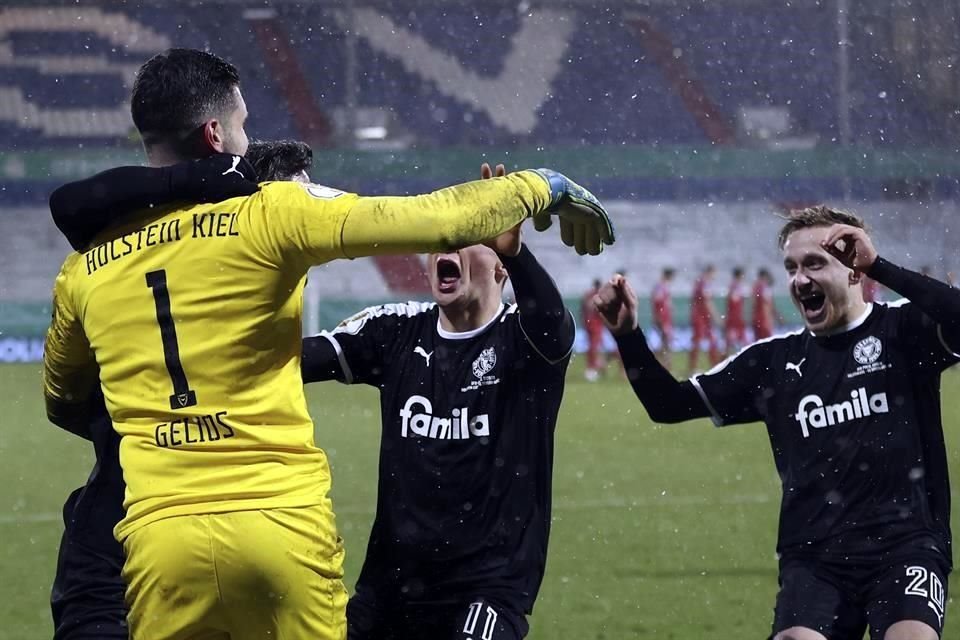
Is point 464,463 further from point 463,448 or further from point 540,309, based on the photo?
point 540,309

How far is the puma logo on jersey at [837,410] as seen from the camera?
4297mm

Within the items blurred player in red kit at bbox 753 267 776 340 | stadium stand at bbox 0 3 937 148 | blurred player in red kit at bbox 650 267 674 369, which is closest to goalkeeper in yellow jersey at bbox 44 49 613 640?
blurred player in red kit at bbox 650 267 674 369

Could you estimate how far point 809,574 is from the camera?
4.14 metres

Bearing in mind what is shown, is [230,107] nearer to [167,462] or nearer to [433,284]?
[167,462]

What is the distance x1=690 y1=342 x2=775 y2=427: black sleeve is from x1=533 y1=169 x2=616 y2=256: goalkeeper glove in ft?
4.37

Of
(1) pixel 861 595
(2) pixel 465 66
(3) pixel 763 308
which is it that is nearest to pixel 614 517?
(1) pixel 861 595

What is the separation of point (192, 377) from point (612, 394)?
15.6 metres

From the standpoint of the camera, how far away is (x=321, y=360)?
159 inches

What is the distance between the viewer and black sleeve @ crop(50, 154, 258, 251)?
2.78m

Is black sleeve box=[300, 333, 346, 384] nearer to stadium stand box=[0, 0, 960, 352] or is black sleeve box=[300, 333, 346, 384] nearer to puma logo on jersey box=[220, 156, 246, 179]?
puma logo on jersey box=[220, 156, 246, 179]

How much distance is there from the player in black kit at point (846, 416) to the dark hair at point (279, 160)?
0.97 metres

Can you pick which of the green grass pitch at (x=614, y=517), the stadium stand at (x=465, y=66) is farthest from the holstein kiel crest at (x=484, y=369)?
the stadium stand at (x=465, y=66)

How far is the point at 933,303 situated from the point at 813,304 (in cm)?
52

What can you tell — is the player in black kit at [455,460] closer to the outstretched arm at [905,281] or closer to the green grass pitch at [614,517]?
the outstretched arm at [905,281]
